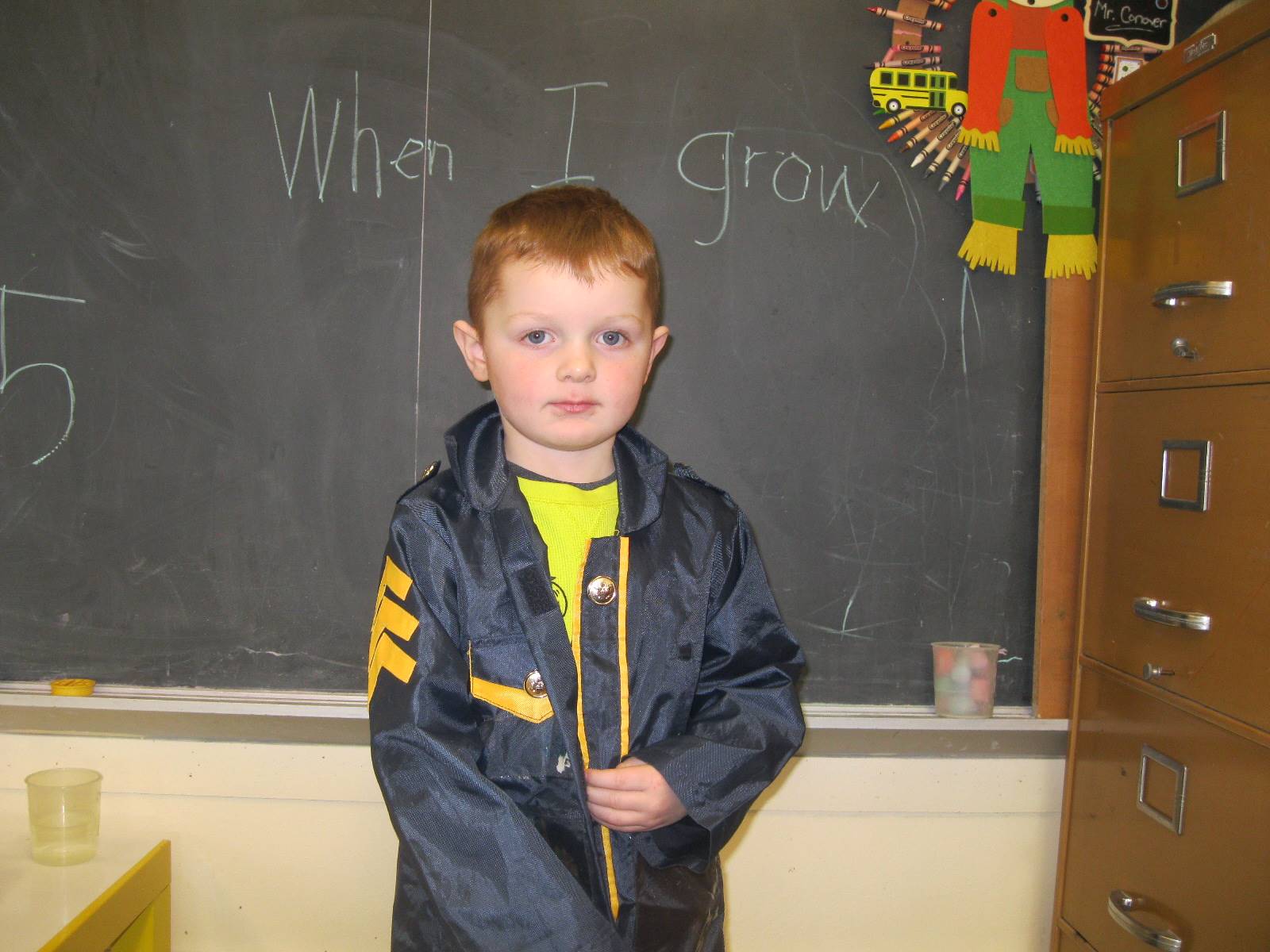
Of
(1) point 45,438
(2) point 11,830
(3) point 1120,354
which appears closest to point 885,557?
(3) point 1120,354

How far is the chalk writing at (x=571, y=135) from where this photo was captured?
5.09 feet

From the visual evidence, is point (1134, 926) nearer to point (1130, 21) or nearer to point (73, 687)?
point (1130, 21)

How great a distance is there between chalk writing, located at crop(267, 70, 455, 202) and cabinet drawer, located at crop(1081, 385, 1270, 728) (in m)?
1.13

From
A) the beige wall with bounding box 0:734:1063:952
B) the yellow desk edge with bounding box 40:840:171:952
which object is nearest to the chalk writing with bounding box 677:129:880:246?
the beige wall with bounding box 0:734:1063:952

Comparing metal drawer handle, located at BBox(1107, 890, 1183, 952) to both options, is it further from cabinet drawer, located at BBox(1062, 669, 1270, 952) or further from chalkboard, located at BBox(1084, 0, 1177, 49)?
chalkboard, located at BBox(1084, 0, 1177, 49)

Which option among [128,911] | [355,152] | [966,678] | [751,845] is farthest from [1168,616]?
[128,911]

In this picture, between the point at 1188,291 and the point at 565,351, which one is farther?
the point at 1188,291

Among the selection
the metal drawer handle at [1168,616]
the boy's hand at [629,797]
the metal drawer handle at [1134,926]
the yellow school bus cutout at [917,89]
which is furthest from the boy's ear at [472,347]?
the metal drawer handle at [1134,926]

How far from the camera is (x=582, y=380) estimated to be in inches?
41.4

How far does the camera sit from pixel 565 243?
1057mm

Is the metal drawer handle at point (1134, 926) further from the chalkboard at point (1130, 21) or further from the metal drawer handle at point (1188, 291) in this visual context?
the chalkboard at point (1130, 21)

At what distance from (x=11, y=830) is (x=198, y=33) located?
1344mm

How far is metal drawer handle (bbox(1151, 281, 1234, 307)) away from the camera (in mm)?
1219

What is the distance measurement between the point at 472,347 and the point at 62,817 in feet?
3.37
